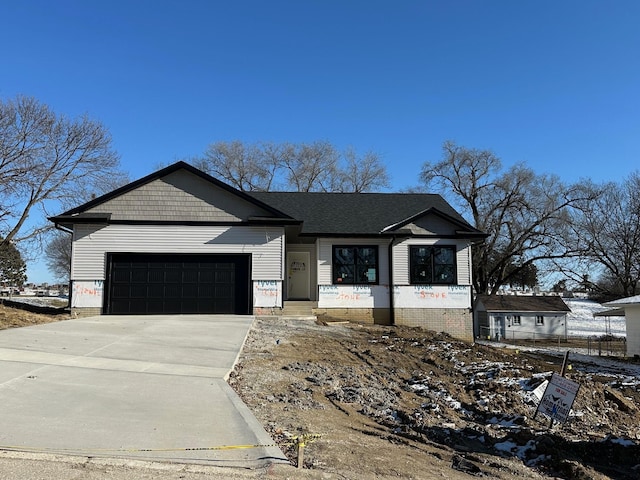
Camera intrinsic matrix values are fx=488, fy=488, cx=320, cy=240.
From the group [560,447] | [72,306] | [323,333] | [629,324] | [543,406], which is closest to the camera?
[560,447]

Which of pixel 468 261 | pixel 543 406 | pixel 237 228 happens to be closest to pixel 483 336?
pixel 468 261

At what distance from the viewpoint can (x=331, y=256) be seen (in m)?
19.6

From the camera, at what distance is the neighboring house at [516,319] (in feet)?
121

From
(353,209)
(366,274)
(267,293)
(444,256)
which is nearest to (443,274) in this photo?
(444,256)

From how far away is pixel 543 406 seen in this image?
23.6ft

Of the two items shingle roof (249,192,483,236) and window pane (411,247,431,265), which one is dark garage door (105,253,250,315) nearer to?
shingle roof (249,192,483,236)

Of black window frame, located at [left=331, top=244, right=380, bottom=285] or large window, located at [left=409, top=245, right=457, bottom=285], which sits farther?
large window, located at [left=409, top=245, right=457, bottom=285]

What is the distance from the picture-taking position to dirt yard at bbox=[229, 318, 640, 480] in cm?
509

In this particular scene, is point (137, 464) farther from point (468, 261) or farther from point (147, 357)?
point (468, 261)

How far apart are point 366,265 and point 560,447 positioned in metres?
13.8

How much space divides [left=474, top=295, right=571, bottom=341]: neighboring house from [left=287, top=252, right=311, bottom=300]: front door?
21.1 m

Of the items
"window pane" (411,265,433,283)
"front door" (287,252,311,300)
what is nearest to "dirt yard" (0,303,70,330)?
"front door" (287,252,311,300)

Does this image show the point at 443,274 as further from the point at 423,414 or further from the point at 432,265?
the point at 423,414

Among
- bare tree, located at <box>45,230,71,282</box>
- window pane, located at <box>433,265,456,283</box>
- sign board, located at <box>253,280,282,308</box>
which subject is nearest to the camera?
sign board, located at <box>253,280,282,308</box>
